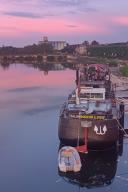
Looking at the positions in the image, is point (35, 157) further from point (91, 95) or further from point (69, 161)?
point (91, 95)

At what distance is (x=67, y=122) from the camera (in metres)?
30.7

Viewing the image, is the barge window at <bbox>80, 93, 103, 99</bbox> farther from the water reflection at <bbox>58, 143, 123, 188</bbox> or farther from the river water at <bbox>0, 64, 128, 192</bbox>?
the water reflection at <bbox>58, 143, 123, 188</bbox>

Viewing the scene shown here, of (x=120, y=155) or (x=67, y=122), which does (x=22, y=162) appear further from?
(x=120, y=155)

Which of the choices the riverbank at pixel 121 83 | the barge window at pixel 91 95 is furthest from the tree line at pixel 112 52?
the barge window at pixel 91 95

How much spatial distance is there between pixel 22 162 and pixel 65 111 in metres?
4.21

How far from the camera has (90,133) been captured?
30328 millimetres

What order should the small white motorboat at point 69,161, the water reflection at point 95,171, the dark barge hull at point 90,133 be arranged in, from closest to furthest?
the water reflection at point 95,171 < the small white motorboat at point 69,161 < the dark barge hull at point 90,133

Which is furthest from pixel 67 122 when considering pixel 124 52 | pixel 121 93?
pixel 124 52

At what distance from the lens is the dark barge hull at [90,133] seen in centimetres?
3011

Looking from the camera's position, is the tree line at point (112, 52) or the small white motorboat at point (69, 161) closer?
the small white motorboat at point (69, 161)

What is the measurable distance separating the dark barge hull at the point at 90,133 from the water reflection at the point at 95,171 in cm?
61

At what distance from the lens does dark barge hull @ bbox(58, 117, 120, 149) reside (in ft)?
98.8

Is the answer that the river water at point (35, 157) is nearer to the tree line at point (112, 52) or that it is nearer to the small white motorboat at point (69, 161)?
the small white motorboat at point (69, 161)

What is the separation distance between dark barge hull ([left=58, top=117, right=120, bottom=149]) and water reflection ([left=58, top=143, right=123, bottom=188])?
608 millimetres
